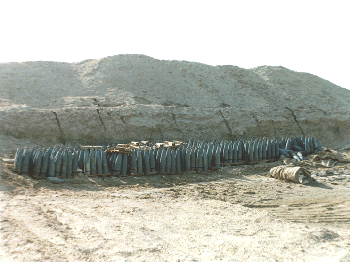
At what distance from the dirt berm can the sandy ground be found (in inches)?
285

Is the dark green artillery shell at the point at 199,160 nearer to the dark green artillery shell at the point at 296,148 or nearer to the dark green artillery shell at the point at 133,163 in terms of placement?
the dark green artillery shell at the point at 133,163

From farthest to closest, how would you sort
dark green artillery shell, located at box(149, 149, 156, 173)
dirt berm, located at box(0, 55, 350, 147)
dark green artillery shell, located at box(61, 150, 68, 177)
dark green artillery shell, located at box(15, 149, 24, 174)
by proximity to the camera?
dirt berm, located at box(0, 55, 350, 147)
dark green artillery shell, located at box(149, 149, 156, 173)
dark green artillery shell, located at box(61, 150, 68, 177)
dark green artillery shell, located at box(15, 149, 24, 174)

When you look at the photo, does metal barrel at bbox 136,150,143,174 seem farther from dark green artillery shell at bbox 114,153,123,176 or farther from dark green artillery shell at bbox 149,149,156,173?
dark green artillery shell at bbox 114,153,123,176

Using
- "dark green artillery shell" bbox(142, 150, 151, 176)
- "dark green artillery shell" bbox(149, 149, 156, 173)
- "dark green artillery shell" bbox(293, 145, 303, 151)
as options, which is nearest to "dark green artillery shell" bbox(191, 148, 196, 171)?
"dark green artillery shell" bbox(149, 149, 156, 173)

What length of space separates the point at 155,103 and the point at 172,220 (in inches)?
645

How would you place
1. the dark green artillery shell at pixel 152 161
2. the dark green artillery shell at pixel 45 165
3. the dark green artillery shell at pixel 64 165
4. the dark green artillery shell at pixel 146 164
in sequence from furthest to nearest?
1. the dark green artillery shell at pixel 152 161
2. the dark green artillery shell at pixel 146 164
3. the dark green artillery shell at pixel 64 165
4. the dark green artillery shell at pixel 45 165

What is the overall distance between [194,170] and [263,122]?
11.0 metres

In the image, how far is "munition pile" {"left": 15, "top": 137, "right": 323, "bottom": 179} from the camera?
8836 mm

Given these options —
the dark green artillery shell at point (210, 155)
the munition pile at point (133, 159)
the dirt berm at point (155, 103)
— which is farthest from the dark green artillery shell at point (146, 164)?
the dirt berm at point (155, 103)

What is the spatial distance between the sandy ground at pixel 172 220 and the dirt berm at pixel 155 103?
7.25 meters

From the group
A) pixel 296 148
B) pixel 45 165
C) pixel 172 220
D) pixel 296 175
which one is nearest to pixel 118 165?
pixel 45 165

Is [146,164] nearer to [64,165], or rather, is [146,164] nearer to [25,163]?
[64,165]


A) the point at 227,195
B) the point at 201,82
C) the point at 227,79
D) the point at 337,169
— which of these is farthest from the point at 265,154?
the point at 227,79

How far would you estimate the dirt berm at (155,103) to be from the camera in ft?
51.9
